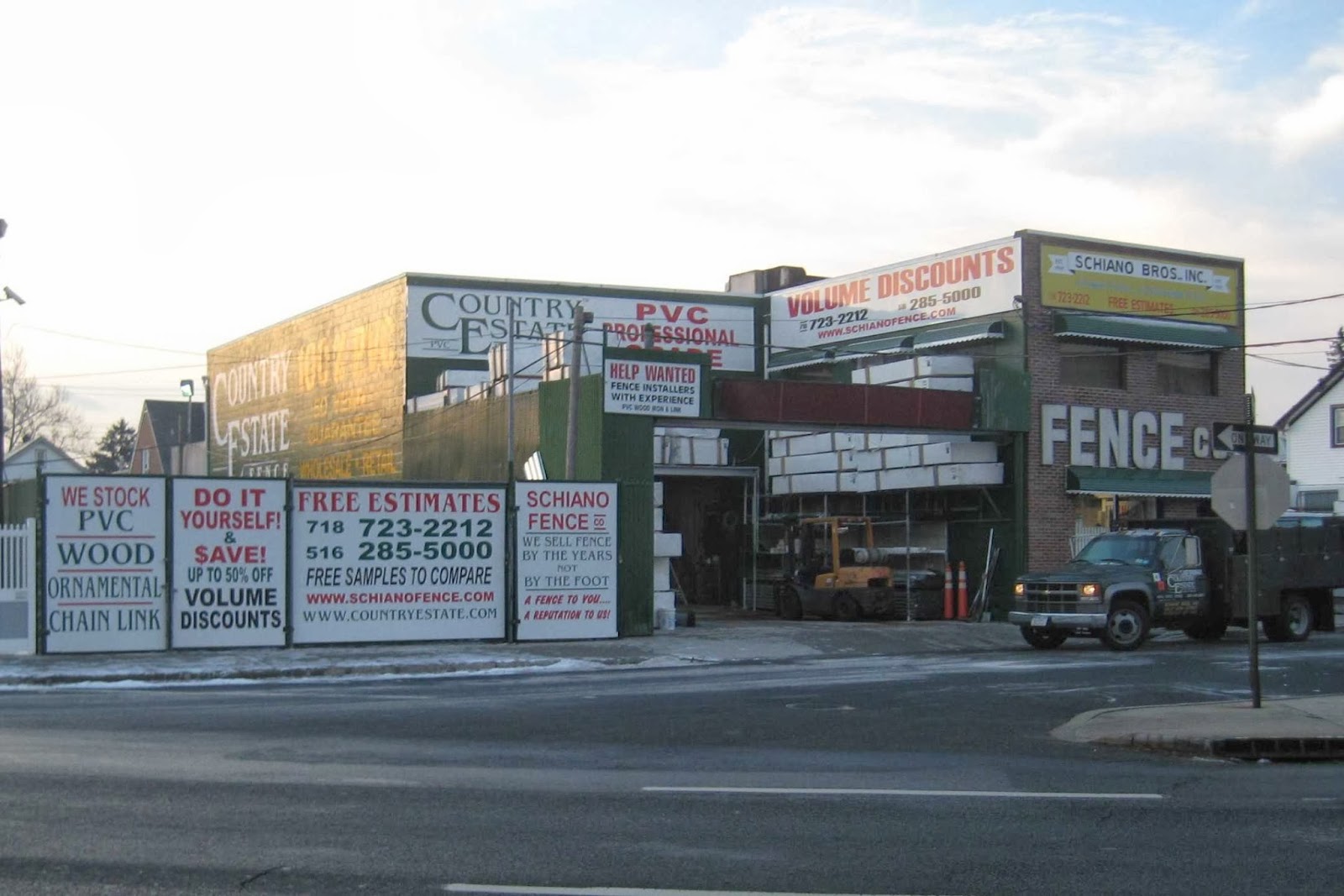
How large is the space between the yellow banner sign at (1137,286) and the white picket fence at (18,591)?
67.3 feet

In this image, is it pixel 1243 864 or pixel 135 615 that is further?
pixel 135 615

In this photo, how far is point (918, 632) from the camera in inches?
1047

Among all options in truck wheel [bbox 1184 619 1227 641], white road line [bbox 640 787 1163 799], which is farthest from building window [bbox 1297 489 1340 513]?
white road line [bbox 640 787 1163 799]

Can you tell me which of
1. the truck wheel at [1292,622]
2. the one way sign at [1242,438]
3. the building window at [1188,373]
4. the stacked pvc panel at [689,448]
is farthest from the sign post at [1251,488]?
the stacked pvc panel at [689,448]

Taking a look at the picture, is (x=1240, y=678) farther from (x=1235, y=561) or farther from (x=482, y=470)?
(x=482, y=470)

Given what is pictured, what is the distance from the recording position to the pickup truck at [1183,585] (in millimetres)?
23547

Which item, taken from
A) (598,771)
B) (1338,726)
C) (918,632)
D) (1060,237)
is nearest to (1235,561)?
(918,632)

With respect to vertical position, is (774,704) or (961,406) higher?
(961,406)


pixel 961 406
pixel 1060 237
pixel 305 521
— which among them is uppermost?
pixel 1060 237

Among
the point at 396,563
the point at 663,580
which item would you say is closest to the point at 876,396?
the point at 663,580

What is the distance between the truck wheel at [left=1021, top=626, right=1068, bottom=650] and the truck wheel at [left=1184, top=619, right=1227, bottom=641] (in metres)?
2.59

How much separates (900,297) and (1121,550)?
11.4 meters

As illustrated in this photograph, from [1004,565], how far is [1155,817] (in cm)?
2224

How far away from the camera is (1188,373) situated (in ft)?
113
